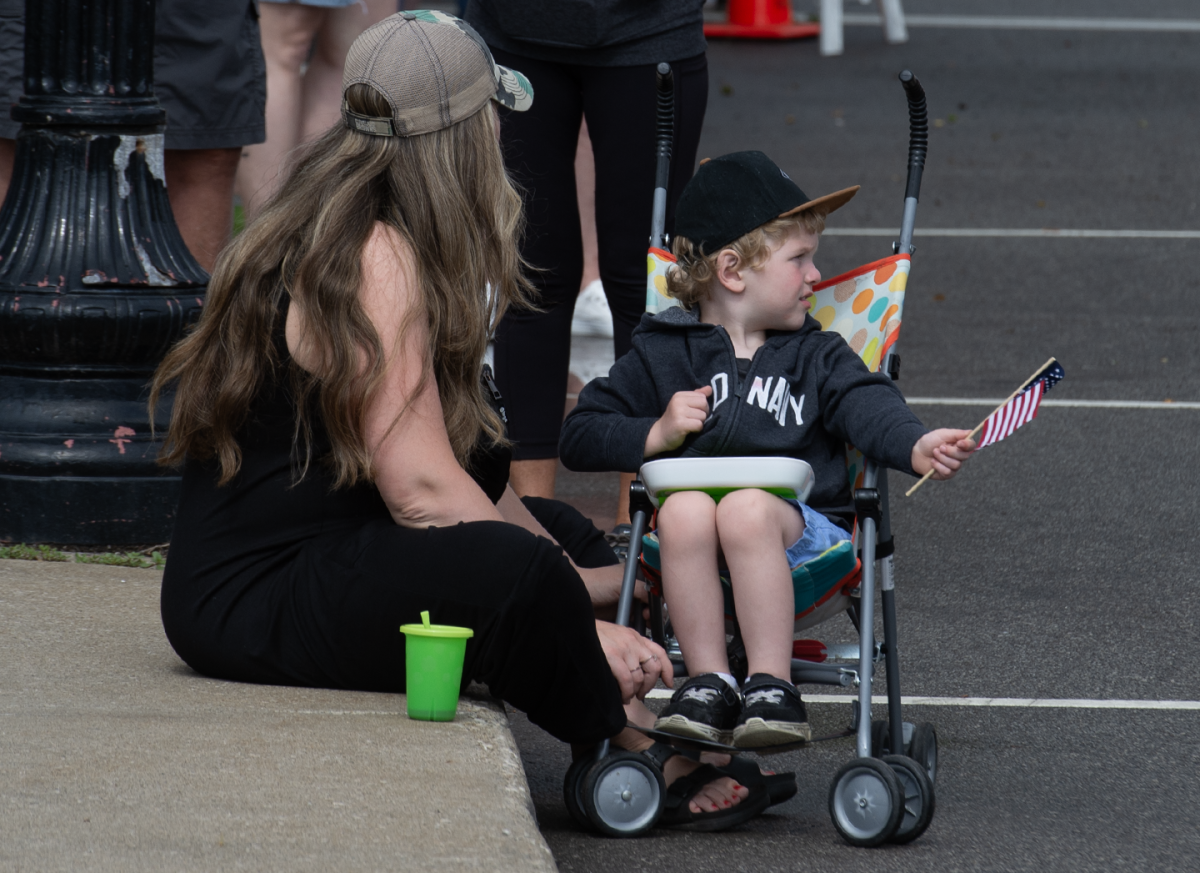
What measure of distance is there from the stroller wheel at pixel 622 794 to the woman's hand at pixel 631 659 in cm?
13

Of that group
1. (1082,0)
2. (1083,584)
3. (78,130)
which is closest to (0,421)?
(78,130)

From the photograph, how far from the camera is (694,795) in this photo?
11.1 ft

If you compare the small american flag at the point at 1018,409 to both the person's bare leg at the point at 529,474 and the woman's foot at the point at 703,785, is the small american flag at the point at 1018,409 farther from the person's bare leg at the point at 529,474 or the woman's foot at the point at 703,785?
the person's bare leg at the point at 529,474

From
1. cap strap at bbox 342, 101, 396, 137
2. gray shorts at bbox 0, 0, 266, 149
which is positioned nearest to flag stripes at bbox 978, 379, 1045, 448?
cap strap at bbox 342, 101, 396, 137

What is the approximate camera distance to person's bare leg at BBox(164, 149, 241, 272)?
19.2 feet

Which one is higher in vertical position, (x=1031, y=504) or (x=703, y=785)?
(x=1031, y=504)

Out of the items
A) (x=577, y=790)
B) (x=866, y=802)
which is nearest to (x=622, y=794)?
(x=577, y=790)

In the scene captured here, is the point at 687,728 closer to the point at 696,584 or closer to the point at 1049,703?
the point at 696,584

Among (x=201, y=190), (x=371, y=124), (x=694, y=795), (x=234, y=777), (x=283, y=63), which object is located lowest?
(x=694, y=795)

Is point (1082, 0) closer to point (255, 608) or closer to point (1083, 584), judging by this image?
point (1083, 584)

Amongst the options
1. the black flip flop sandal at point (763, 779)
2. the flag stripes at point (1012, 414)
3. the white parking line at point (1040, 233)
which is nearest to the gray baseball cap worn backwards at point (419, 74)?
the flag stripes at point (1012, 414)

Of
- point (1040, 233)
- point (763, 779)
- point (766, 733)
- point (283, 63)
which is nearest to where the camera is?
point (766, 733)

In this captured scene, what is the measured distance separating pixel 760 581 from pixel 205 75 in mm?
3166

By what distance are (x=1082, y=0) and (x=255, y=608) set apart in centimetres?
2409
